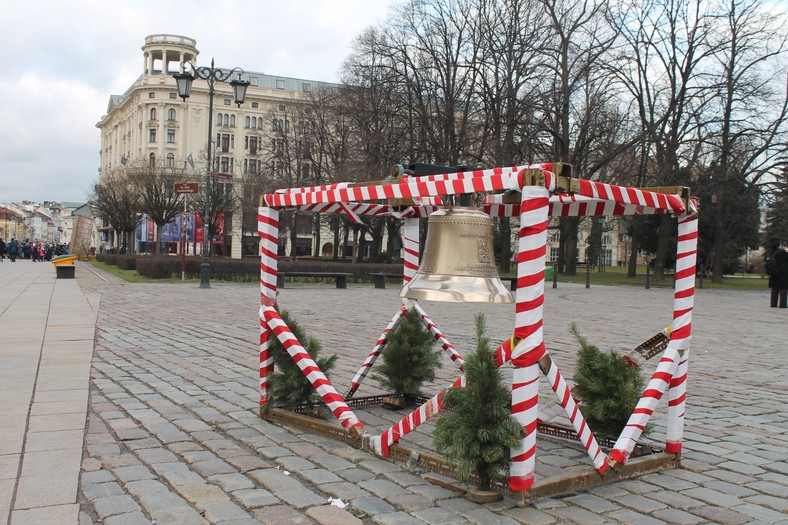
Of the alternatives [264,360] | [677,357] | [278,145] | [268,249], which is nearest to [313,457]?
[264,360]

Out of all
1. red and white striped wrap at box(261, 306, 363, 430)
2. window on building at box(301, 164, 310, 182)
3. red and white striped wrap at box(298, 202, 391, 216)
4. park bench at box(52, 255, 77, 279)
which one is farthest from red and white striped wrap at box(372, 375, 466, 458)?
window on building at box(301, 164, 310, 182)

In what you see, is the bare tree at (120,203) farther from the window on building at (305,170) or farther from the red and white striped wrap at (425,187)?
the red and white striped wrap at (425,187)

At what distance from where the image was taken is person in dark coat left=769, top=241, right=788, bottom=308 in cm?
2152

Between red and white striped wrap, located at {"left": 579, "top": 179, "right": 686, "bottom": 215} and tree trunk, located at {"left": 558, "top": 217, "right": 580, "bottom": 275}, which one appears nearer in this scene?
red and white striped wrap, located at {"left": 579, "top": 179, "right": 686, "bottom": 215}

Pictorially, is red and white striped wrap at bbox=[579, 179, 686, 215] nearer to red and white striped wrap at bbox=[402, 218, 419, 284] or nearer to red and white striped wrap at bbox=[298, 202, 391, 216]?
red and white striped wrap at bbox=[402, 218, 419, 284]

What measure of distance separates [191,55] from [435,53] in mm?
68752

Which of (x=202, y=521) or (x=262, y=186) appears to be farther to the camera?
(x=262, y=186)

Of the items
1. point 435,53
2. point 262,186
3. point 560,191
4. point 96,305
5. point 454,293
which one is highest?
point 435,53

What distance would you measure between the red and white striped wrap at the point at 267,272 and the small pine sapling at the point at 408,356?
1.04m

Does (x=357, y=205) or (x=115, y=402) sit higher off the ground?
(x=357, y=205)

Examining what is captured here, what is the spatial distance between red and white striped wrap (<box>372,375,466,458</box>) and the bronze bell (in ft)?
1.84

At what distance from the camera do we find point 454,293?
4.34 m

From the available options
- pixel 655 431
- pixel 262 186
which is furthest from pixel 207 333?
pixel 262 186

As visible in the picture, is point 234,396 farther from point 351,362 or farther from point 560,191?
point 560,191
